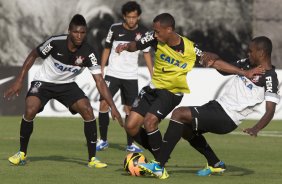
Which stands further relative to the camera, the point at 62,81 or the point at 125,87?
the point at 125,87

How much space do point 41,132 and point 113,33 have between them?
13.2 ft

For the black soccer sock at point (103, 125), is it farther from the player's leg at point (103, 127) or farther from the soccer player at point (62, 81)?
the soccer player at point (62, 81)

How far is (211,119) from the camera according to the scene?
451 inches

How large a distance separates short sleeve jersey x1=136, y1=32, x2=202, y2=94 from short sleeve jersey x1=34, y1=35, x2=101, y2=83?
3.11 ft

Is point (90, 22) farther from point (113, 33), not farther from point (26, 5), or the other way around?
point (113, 33)

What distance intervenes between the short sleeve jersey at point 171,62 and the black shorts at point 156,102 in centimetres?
8

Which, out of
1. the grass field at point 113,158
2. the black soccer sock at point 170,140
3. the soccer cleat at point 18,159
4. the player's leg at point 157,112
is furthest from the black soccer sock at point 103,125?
the black soccer sock at point 170,140

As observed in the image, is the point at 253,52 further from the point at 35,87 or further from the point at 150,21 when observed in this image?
the point at 150,21

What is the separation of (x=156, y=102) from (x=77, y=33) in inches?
57.1

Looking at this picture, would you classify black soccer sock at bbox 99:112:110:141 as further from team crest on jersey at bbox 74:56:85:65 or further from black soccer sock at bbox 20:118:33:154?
team crest on jersey at bbox 74:56:85:65

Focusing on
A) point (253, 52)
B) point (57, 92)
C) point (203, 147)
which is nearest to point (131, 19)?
Result: point (57, 92)

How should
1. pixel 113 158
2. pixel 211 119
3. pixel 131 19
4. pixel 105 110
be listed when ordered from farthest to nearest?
pixel 105 110 → pixel 131 19 → pixel 113 158 → pixel 211 119

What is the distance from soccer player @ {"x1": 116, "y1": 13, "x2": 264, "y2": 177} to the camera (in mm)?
11797

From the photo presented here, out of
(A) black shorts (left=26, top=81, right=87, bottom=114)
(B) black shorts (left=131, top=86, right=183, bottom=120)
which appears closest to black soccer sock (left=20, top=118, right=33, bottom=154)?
(A) black shorts (left=26, top=81, right=87, bottom=114)
